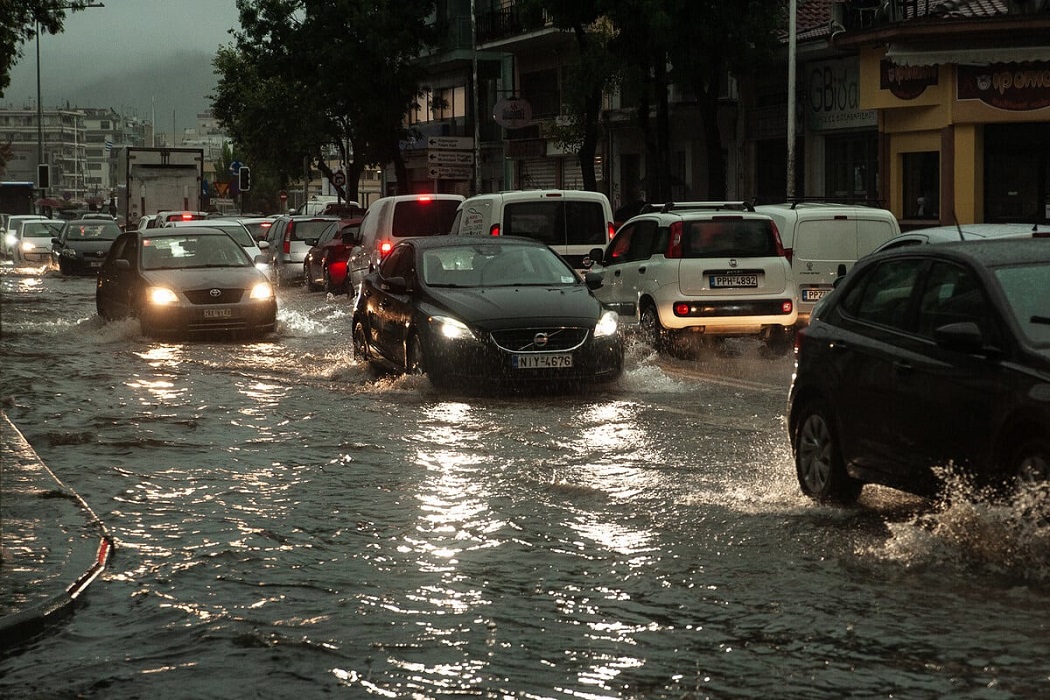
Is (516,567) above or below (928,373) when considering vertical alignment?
below

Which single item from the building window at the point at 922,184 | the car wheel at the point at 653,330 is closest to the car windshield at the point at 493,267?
the car wheel at the point at 653,330

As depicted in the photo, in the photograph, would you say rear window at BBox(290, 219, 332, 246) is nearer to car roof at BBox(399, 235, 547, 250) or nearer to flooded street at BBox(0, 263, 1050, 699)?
car roof at BBox(399, 235, 547, 250)

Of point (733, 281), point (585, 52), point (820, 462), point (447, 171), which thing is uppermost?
point (585, 52)

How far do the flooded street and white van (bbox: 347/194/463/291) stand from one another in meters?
13.6

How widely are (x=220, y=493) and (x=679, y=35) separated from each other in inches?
1099

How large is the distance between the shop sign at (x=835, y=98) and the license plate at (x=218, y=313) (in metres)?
19.7

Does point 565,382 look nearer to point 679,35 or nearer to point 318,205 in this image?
point 679,35

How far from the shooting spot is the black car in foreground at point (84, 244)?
155ft

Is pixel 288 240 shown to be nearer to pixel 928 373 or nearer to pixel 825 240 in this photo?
pixel 825 240

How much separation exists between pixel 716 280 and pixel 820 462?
9802 millimetres

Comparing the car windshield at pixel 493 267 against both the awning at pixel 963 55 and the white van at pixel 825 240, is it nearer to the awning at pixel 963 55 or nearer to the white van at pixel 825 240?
the white van at pixel 825 240

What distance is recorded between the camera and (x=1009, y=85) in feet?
110

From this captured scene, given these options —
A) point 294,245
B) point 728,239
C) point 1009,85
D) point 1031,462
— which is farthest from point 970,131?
point 1031,462

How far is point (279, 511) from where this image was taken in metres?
9.56
